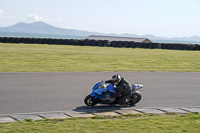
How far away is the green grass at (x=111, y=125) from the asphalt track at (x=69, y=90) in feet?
4.30

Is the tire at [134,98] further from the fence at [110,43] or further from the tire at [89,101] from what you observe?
the fence at [110,43]

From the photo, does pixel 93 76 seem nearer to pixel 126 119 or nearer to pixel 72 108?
pixel 72 108

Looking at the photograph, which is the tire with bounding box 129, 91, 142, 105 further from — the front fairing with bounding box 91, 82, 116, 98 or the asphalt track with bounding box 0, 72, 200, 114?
the front fairing with bounding box 91, 82, 116, 98

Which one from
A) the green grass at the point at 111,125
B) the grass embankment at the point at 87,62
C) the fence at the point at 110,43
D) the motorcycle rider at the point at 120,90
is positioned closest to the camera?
the green grass at the point at 111,125

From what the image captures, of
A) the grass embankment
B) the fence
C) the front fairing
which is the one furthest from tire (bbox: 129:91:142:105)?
the fence

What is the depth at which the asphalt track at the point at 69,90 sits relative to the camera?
7949 mm

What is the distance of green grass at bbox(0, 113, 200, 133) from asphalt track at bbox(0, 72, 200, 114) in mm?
1311

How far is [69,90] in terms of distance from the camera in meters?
10.0

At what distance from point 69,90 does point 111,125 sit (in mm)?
4269

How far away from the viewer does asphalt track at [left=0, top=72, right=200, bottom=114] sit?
7.95m

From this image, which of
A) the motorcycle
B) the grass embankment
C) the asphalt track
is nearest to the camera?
the asphalt track

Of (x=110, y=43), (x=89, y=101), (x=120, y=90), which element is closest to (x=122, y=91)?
(x=120, y=90)

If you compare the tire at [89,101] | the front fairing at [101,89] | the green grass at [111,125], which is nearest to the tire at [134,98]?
the front fairing at [101,89]

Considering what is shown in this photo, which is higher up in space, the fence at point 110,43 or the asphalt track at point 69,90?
the fence at point 110,43
